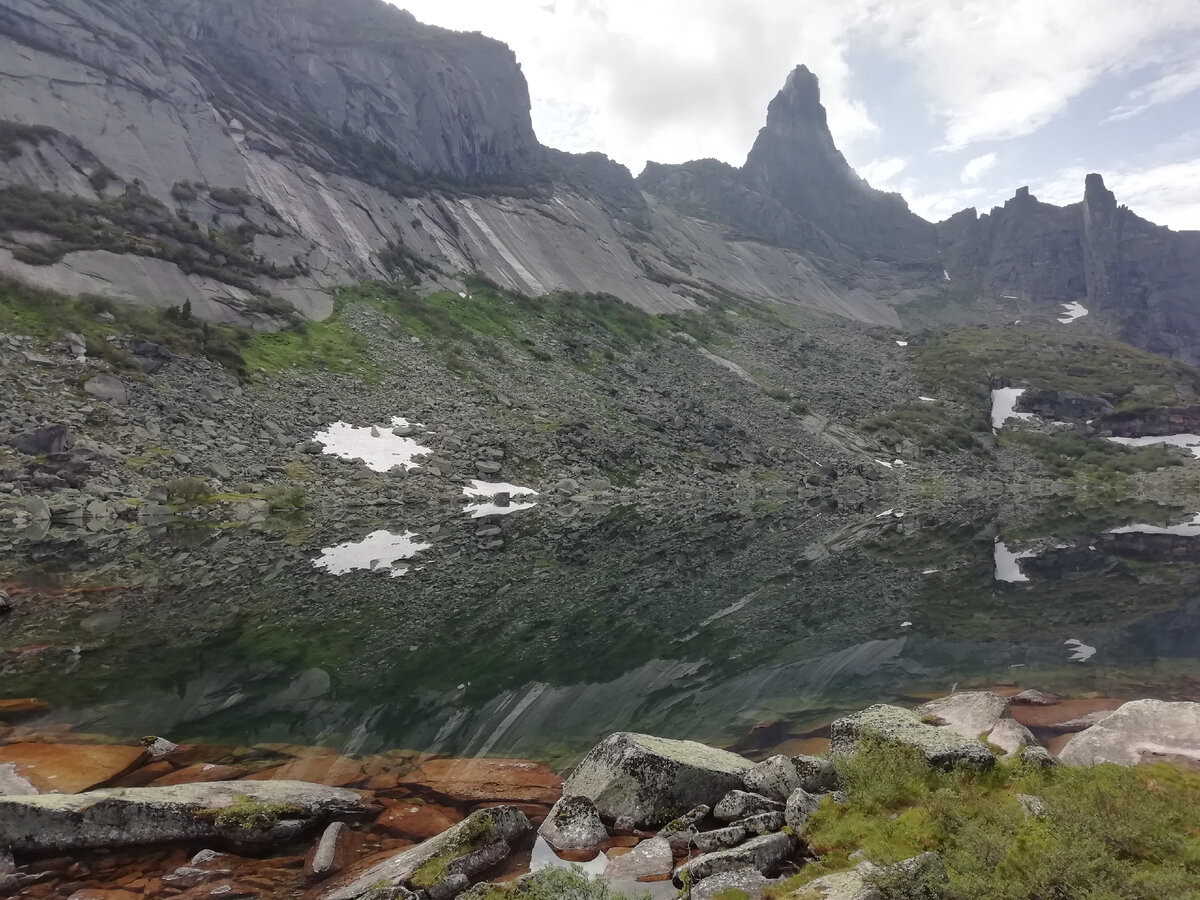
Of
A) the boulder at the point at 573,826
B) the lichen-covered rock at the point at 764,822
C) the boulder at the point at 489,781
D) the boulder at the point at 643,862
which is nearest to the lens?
the boulder at the point at 643,862

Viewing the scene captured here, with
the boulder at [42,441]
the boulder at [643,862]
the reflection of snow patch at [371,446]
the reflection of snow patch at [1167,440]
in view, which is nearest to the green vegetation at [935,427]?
the reflection of snow patch at [1167,440]

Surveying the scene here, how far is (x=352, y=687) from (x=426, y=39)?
179 metres

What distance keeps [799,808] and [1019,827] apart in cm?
288

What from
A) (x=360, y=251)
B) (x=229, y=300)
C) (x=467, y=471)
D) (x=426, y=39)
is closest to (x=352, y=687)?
(x=467, y=471)

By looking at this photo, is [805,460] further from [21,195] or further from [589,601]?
[21,195]

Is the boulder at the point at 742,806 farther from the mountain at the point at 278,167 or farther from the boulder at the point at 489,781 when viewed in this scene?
the mountain at the point at 278,167

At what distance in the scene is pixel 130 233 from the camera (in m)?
76.8

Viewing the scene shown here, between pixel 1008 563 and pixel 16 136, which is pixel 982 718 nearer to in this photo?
pixel 1008 563

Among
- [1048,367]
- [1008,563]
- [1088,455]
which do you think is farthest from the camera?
[1048,367]

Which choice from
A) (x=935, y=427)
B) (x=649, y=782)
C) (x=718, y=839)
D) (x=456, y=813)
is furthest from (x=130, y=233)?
(x=935, y=427)

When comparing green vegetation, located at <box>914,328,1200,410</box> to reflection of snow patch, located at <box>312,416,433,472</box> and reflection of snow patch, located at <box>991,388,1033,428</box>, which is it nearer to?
reflection of snow patch, located at <box>991,388,1033,428</box>

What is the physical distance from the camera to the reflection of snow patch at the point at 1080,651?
21156 millimetres

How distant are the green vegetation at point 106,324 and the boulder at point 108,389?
365 cm

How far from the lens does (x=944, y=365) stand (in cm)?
14162
